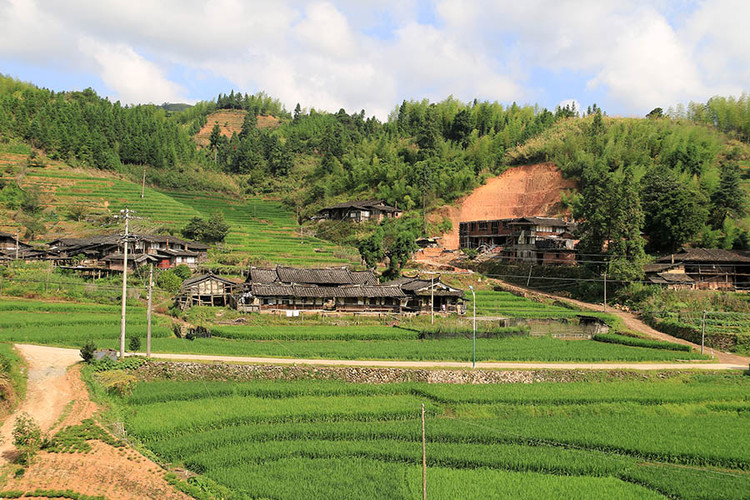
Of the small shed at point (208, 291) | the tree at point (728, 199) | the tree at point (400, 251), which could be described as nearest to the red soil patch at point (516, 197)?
the tree at point (728, 199)

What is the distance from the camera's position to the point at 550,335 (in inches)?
1619

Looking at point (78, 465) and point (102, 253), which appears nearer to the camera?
point (78, 465)

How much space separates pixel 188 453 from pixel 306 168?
95.9 meters

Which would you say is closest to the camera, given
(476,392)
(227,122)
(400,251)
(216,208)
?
(476,392)

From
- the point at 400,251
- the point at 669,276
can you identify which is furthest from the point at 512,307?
the point at 669,276

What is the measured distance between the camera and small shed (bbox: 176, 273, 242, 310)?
44.8m

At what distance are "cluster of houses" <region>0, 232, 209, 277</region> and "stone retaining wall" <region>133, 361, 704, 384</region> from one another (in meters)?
23.4

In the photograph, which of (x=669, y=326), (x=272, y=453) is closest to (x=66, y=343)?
(x=272, y=453)

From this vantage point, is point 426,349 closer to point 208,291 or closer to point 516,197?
point 208,291

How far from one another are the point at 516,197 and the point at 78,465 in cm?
7604

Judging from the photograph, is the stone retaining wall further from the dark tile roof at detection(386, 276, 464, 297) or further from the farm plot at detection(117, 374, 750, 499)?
the dark tile roof at detection(386, 276, 464, 297)

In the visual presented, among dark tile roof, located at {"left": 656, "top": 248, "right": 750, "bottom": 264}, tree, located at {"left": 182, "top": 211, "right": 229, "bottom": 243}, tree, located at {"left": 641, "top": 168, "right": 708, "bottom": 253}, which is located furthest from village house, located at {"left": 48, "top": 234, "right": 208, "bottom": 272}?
tree, located at {"left": 641, "top": 168, "right": 708, "bottom": 253}

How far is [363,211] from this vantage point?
75.8 metres

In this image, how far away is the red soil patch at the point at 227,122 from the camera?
156m
